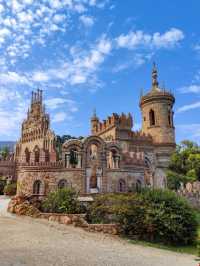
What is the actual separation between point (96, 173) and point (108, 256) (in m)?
16.8

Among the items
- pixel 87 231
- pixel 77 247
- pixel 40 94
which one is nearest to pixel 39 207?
Answer: pixel 87 231

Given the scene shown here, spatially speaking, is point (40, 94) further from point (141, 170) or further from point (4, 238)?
point (4, 238)

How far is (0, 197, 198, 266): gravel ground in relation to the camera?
1073 centimetres

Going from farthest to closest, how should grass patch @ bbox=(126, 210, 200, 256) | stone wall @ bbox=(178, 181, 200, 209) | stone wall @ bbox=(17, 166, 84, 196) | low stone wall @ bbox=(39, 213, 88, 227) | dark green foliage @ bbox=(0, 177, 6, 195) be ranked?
dark green foliage @ bbox=(0, 177, 6, 195) → stone wall @ bbox=(178, 181, 200, 209) → stone wall @ bbox=(17, 166, 84, 196) → low stone wall @ bbox=(39, 213, 88, 227) → grass patch @ bbox=(126, 210, 200, 256)

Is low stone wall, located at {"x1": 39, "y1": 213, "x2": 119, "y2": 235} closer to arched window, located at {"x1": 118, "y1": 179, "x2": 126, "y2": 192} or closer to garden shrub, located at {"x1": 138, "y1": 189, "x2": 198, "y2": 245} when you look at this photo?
garden shrub, located at {"x1": 138, "y1": 189, "x2": 198, "y2": 245}

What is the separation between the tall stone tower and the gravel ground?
107 ft

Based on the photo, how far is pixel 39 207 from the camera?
21.5 meters

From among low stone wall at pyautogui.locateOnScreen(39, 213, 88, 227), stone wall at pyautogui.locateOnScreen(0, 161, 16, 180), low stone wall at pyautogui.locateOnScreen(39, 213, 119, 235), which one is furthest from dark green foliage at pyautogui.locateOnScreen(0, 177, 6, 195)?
low stone wall at pyautogui.locateOnScreen(39, 213, 88, 227)

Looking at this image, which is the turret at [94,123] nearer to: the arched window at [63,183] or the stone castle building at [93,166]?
the stone castle building at [93,166]

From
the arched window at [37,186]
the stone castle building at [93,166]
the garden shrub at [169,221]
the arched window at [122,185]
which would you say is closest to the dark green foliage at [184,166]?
the stone castle building at [93,166]

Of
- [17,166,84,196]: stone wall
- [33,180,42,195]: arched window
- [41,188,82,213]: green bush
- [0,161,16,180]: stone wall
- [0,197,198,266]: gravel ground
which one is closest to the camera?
[0,197,198,266]: gravel ground

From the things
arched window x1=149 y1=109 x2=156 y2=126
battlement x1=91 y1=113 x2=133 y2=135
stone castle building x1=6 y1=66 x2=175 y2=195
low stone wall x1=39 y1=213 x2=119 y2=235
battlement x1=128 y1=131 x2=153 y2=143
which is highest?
arched window x1=149 y1=109 x2=156 y2=126

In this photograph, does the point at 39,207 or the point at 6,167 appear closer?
the point at 39,207

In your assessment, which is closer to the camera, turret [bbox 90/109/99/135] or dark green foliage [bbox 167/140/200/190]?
dark green foliage [bbox 167/140/200/190]
